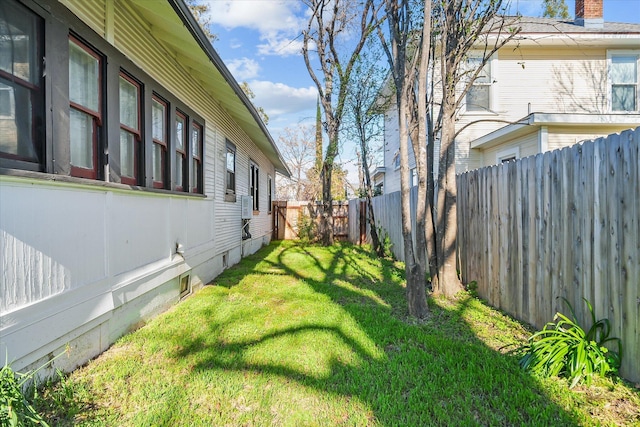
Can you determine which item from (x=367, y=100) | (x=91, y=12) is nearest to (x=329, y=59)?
(x=367, y=100)

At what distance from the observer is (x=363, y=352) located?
3146mm

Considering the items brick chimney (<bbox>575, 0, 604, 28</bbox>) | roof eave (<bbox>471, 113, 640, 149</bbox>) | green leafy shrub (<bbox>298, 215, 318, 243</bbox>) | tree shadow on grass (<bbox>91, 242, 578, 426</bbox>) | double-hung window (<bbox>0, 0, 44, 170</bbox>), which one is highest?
brick chimney (<bbox>575, 0, 604, 28</bbox>)

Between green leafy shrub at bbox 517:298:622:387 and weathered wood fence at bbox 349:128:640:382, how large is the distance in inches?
3.7

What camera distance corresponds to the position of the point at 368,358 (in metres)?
3.02

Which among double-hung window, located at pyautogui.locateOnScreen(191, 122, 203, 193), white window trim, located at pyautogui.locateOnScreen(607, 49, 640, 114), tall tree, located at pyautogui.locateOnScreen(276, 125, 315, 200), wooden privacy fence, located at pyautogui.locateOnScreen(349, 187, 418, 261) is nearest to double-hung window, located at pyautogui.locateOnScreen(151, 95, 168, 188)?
double-hung window, located at pyautogui.locateOnScreen(191, 122, 203, 193)

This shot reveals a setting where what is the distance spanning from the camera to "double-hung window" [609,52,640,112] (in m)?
9.77

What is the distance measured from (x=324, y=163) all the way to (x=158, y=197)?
8616 mm

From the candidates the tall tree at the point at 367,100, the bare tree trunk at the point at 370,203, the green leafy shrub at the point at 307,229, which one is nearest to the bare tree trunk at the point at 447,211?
the bare tree trunk at the point at 370,203

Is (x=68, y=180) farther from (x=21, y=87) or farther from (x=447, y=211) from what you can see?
(x=447, y=211)

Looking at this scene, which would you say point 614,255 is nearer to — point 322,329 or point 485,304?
point 485,304

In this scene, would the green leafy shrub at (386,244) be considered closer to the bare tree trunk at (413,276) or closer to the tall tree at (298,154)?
the bare tree trunk at (413,276)

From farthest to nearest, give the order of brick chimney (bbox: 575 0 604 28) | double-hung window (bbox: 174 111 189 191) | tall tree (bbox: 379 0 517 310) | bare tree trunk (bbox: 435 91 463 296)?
brick chimney (bbox: 575 0 604 28)
double-hung window (bbox: 174 111 189 191)
bare tree trunk (bbox: 435 91 463 296)
tall tree (bbox: 379 0 517 310)

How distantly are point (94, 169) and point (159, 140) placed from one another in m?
1.51

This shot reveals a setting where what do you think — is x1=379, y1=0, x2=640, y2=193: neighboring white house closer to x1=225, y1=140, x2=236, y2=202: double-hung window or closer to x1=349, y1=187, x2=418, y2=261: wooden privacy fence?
x1=349, y1=187, x2=418, y2=261: wooden privacy fence
